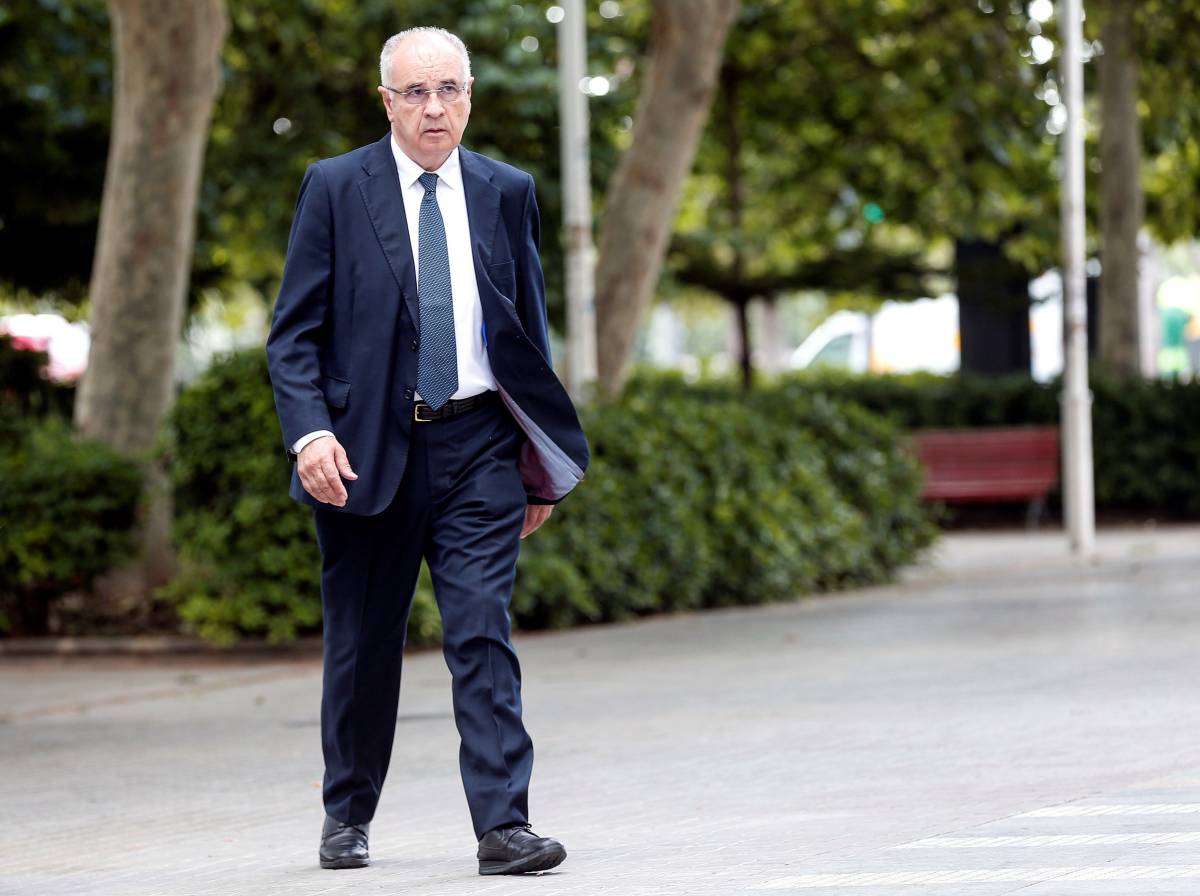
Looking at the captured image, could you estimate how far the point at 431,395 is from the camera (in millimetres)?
5133

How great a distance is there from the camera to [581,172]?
14.0 m

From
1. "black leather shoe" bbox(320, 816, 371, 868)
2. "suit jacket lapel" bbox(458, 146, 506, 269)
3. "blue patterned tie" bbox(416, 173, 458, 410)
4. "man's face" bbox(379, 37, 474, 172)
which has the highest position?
"man's face" bbox(379, 37, 474, 172)

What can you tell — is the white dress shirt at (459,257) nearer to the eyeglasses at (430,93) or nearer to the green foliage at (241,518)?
the eyeglasses at (430,93)

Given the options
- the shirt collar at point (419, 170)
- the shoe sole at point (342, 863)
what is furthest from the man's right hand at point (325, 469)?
the shoe sole at point (342, 863)

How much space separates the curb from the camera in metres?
11.1

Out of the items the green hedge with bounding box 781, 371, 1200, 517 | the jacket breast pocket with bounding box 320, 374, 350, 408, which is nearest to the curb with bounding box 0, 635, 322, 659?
the jacket breast pocket with bounding box 320, 374, 350, 408

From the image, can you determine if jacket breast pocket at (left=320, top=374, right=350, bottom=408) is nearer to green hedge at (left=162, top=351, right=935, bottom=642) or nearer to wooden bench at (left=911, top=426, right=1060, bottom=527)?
green hedge at (left=162, top=351, right=935, bottom=642)

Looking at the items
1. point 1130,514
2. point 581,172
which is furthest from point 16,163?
point 1130,514

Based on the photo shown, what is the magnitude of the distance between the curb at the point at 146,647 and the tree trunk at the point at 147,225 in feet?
2.35

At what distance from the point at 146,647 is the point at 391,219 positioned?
22.2 feet

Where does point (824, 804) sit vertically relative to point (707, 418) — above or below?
below

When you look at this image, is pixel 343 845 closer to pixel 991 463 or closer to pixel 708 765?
pixel 708 765

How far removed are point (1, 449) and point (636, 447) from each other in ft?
11.7

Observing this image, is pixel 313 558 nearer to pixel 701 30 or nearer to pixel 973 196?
pixel 701 30
